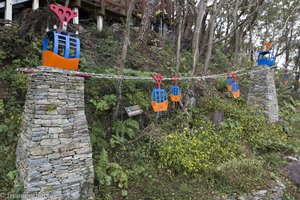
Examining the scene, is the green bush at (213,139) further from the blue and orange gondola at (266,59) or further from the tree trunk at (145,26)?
the tree trunk at (145,26)

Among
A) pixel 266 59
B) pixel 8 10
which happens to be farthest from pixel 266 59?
pixel 8 10

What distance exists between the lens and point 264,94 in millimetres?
7766

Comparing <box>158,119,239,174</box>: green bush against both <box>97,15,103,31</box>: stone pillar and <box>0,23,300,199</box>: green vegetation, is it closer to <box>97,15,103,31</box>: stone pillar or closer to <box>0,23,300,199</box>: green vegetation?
<box>0,23,300,199</box>: green vegetation

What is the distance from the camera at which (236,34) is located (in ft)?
37.8

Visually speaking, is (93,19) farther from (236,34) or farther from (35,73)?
(236,34)

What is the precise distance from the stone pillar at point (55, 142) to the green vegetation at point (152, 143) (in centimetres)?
23

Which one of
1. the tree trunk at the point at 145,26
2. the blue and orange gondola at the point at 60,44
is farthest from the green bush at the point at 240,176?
the tree trunk at the point at 145,26

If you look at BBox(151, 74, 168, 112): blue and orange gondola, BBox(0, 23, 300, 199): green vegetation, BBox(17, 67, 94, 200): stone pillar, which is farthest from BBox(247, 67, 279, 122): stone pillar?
BBox(17, 67, 94, 200): stone pillar

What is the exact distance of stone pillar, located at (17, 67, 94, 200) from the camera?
3.19m

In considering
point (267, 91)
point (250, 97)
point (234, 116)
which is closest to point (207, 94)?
point (234, 116)

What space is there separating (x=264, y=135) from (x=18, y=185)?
690cm

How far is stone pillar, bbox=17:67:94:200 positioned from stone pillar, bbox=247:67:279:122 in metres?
6.82

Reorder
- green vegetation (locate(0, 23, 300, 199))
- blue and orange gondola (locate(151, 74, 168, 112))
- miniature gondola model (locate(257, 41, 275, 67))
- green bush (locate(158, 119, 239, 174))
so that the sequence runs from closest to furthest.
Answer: green vegetation (locate(0, 23, 300, 199))
blue and orange gondola (locate(151, 74, 168, 112))
green bush (locate(158, 119, 239, 174))
miniature gondola model (locate(257, 41, 275, 67))

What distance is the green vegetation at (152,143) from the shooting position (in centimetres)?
416
